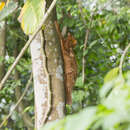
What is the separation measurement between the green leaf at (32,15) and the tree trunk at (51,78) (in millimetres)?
224

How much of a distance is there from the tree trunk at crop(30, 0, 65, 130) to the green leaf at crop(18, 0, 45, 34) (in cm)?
22

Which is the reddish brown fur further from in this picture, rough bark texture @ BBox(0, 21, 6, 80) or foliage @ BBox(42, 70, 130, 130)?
rough bark texture @ BBox(0, 21, 6, 80)

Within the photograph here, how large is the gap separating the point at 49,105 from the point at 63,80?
0.19 m

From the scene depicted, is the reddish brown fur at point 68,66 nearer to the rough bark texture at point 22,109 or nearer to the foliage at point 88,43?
the foliage at point 88,43

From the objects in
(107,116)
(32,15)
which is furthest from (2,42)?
(107,116)


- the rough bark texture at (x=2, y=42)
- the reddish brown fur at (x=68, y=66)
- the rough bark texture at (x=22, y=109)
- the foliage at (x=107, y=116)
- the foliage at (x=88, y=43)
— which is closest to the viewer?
the foliage at (x=107, y=116)

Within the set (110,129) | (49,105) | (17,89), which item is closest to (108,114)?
(110,129)

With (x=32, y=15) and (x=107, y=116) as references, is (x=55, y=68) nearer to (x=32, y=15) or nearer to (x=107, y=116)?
(x=32, y=15)

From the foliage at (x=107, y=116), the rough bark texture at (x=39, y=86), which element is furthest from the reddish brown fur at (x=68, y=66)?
the foliage at (x=107, y=116)

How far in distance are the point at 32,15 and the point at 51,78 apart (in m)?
0.38

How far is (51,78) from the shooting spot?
1.63 metres

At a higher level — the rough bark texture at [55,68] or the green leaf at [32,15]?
the green leaf at [32,15]

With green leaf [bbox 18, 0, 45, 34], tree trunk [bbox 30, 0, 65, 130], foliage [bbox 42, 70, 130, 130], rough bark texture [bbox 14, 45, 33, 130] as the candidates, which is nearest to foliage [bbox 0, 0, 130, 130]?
green leaf [bbox 18, 0, 45, 34]

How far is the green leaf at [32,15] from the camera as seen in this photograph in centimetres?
144
